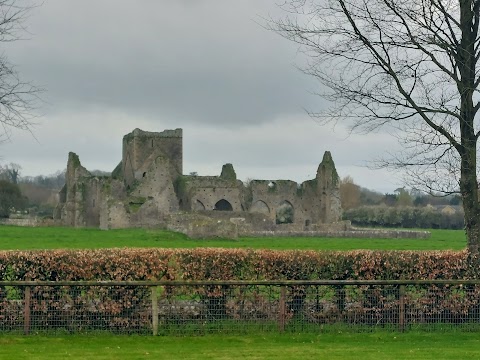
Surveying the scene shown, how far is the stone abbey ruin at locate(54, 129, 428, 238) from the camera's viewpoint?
68188 millimetres

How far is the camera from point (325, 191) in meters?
81.8

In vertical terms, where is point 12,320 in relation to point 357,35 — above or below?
below

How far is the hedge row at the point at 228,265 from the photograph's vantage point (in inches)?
586

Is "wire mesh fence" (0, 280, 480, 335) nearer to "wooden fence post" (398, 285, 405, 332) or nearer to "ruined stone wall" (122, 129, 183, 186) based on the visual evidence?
"wooden fence post" (398, 285, 405, 332)

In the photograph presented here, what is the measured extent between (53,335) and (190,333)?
8.31ft

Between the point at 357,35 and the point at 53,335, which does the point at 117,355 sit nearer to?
the point at 53,335

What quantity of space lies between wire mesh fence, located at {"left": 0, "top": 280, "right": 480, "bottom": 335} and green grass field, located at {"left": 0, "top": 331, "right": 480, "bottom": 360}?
1.18ft

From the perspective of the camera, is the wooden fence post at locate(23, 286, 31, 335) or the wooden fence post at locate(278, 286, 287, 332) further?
the wooden fence post at locate(278, 286, 287, 332)

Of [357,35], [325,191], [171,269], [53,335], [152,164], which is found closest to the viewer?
[53,335]

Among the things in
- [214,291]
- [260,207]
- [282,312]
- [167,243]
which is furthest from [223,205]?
[282,312]

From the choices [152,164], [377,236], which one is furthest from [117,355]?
[152,164]

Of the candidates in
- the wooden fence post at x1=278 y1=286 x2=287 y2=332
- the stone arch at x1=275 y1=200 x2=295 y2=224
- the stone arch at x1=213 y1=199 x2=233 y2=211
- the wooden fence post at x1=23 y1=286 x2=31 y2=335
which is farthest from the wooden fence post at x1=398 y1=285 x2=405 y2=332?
the stone arch at x1=275 y1=200 x2=295 y2=224

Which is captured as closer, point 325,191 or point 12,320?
point 12,320

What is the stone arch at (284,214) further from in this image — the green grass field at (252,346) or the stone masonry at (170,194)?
the green grass field at (252,346)
